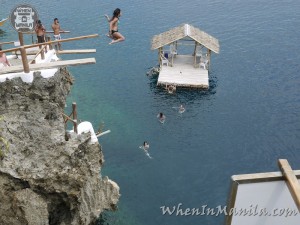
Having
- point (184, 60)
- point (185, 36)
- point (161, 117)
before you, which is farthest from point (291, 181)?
point (184, 60)

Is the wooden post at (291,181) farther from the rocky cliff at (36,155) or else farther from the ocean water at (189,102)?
the ocean water at (189,102)

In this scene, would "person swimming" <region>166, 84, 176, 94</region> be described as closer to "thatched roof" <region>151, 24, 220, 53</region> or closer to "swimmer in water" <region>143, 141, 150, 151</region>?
"thatched roof" <region>151, 24, 220, 53</region>

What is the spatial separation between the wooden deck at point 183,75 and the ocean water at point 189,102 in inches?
39.1

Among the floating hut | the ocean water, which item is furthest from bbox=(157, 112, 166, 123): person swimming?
the floating hut

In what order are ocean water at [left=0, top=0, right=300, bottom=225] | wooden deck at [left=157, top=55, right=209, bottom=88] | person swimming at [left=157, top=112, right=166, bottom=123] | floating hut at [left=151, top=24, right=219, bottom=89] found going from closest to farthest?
ocean water at [left=0, top=0, right=300, bottom=225]
person swimming at [left=157, top=112, right=166, bottom=123]
wooden deck at [left=157, top=55, right=209, bottom=88]
floating hut at [left=151, top=24, right=219, bottom=89]

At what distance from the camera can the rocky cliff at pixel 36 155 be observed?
15.1 meters

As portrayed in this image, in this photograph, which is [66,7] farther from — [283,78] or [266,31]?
[283,78]

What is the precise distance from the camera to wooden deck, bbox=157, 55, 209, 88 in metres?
40.6

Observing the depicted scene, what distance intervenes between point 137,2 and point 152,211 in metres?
39.1

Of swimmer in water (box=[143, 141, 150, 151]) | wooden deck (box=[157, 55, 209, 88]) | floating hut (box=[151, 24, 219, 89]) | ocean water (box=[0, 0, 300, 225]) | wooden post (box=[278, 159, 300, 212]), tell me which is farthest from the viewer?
floating hut (box=[151, 24, 219, 89])

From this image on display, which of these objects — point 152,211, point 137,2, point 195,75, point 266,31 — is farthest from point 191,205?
point 137,2

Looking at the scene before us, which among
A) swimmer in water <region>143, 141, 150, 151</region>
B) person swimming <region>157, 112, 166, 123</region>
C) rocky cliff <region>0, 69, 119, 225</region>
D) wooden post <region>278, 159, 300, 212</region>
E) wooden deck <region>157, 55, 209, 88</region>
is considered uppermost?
→ wooden post <region>278, 159, 300, 212</region>

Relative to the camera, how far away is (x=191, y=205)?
27.2 m

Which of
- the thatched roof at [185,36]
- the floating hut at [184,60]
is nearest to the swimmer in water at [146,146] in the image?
the floating hut at [184,60]
